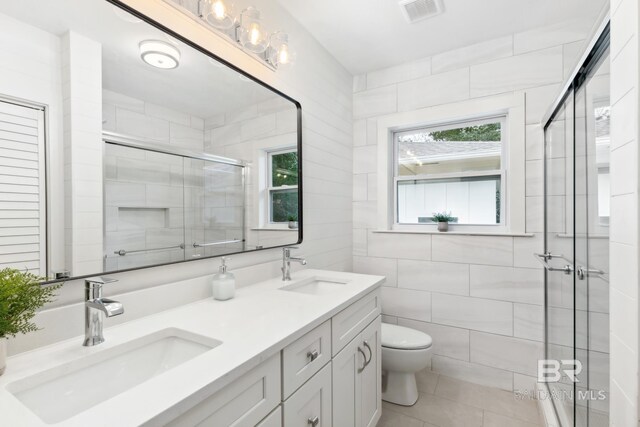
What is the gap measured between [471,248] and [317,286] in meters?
1.21

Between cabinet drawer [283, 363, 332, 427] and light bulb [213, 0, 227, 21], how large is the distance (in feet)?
4.92

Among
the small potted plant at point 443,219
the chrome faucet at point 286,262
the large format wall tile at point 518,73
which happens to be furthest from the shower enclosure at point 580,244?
the chrome faucet at point 286,262

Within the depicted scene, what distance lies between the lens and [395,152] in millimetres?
2689

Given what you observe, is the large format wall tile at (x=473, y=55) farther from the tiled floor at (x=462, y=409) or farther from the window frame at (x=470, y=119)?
A: the tiled floor at (x=462, y=409)

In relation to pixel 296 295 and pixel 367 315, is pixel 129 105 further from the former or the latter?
pixel 367 315

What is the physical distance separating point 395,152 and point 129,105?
207 centimetres

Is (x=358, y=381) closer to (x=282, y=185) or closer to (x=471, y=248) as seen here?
(x=282, y=185)

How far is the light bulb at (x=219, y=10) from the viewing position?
52.5 inches

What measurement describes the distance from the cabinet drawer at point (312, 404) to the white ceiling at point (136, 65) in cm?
116

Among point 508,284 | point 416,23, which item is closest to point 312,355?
point 508,284

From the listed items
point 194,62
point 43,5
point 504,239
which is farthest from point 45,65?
point 504,239

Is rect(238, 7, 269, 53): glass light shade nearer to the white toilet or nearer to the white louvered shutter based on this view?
the white louvered shutter

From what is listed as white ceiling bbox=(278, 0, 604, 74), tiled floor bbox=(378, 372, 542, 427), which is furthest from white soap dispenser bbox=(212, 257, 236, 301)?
white ceiling bbox=(278, 0, 604, 74)

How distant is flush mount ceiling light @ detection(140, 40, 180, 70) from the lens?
116 cm
